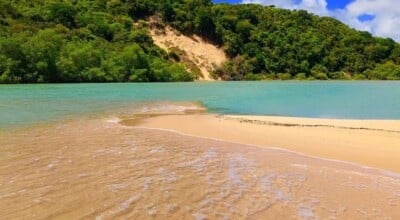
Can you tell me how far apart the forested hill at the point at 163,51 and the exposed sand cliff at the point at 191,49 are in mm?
2722

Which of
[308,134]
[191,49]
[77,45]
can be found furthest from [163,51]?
[308,134]

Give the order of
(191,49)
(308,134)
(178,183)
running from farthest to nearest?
(191,49) → (308,134) → (178,183)

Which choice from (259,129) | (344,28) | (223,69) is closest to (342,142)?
(259,129)

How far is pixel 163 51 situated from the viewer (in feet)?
346

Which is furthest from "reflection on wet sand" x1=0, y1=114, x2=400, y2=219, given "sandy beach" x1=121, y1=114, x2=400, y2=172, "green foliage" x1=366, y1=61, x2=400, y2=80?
"green foliage" x1=366, y1=61, x2=400, y2=80

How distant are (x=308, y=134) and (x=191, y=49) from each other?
100855mm

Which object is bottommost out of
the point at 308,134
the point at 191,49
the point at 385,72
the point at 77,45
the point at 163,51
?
the point at 308,134

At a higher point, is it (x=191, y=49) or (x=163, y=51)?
(x=191, y=49)

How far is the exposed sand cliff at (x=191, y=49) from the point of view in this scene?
108812mm

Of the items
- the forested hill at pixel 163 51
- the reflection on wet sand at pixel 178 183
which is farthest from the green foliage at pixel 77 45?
the reflection on wet sand at pixel 178 183

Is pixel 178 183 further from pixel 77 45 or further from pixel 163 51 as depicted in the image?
pixel 163 51

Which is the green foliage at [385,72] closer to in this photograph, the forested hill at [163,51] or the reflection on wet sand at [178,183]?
the forested hill at [163,51]

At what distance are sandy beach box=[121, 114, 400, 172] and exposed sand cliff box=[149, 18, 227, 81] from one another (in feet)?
279

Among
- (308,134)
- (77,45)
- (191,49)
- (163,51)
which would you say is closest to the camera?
(308,134)
